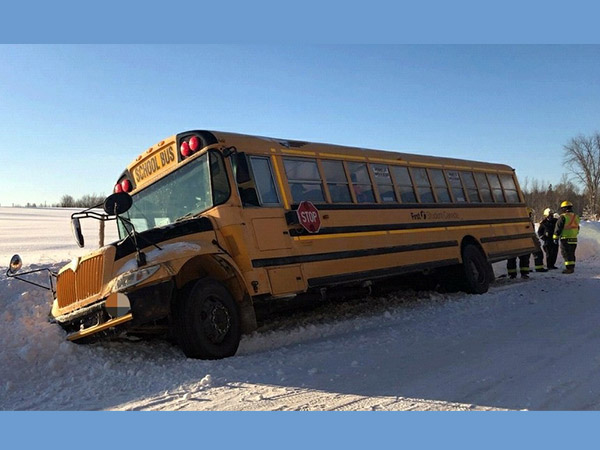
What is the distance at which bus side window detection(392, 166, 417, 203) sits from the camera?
8289mm

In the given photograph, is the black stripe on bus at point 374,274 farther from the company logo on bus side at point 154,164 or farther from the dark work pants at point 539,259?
the dark work pants at point 539,259

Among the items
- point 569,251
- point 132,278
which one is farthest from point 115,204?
point 569,251

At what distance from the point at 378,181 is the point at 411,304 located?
2217mm

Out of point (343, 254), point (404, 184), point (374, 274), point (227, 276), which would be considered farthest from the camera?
point (404, 184)

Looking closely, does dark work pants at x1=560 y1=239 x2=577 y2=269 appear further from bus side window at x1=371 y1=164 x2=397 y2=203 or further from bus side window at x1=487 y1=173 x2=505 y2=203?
bus side window at x1=371 y1=164 x2=397 y2=203

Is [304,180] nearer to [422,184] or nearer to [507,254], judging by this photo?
[422,184]

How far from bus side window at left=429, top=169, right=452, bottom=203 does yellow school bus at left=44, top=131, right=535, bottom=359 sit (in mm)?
307

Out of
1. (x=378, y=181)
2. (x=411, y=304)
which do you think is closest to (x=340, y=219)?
(x=378, y=181)

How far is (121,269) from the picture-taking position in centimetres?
500

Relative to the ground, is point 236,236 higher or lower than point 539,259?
higher

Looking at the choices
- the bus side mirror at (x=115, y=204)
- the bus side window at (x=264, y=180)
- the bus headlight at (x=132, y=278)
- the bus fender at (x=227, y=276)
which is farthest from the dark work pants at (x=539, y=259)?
the bus side mirror at (x=115, y=204)

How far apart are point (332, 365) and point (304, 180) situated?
2.63 meters

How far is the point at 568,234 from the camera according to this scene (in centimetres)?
1332

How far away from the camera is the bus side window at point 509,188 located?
1130 centimetres
